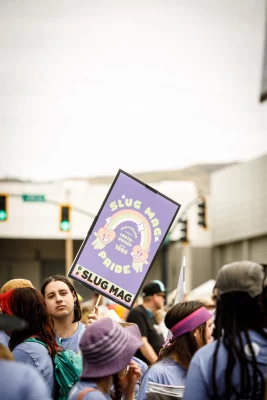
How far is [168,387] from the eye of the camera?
565 centimetres

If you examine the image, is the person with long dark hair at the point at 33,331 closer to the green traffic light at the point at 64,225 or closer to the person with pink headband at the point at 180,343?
the person with pink headband at the point at 180,343

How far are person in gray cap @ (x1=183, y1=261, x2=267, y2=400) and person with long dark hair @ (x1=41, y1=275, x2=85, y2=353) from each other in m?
2.49

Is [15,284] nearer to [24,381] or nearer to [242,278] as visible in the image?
[242,278]

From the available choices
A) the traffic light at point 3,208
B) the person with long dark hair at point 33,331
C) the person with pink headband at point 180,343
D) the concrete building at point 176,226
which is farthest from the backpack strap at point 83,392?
the concrete building at point 176,226

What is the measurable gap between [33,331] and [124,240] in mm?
1327

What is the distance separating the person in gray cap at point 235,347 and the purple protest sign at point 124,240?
2.40 m

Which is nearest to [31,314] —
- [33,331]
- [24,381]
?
[33,331]

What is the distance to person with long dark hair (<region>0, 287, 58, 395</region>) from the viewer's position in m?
5.84

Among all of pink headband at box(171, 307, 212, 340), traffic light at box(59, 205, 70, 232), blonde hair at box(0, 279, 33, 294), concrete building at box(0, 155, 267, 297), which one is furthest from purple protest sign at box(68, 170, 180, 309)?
concrete building at box(0, 155, 267, 297)

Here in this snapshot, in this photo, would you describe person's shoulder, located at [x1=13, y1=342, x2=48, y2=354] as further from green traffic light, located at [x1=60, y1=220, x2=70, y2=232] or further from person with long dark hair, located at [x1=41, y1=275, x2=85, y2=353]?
green traffic light, located at [x1=60, y1=220, x2=70, y2=232]

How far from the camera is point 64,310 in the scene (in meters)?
6.87

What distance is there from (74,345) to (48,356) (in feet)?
3.34

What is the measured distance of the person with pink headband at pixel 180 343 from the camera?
18.9ft

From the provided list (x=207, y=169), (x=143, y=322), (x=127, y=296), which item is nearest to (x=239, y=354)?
(x=127, y=296)
